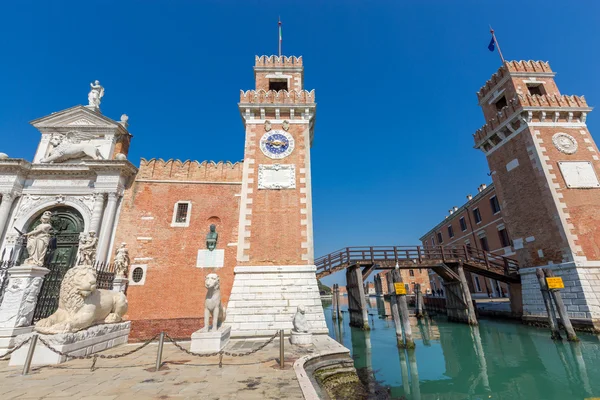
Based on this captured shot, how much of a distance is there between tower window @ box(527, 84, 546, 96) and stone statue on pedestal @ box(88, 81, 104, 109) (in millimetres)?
28464

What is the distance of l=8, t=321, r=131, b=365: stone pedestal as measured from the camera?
6508 mm

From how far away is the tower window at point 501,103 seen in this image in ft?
65.6

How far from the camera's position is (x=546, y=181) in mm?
15344

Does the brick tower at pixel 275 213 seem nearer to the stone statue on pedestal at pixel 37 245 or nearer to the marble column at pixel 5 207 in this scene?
the stone statue on pedestal at pixel 37 245

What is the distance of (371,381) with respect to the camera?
862 cm

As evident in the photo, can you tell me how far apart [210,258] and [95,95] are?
12834mm

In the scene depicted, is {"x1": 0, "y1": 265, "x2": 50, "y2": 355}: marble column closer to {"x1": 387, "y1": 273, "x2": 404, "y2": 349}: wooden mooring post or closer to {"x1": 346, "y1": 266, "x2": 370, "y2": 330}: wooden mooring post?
{"x1": 387, "y1": 273, "x2": 404, "y2": 349}: wooden mooring post

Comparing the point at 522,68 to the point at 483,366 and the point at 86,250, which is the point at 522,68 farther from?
the point at 86,250

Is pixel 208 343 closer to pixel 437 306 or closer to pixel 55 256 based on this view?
pixel 55 256

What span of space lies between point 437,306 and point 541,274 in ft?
54.3

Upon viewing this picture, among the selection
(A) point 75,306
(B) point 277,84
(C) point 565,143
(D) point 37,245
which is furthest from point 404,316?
(B) point 277,84

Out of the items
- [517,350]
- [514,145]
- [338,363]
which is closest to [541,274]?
[517,350]

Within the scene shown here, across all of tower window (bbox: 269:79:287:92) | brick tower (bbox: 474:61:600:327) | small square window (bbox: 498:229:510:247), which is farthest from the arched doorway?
small square window (bbox: 498:229:510:247)

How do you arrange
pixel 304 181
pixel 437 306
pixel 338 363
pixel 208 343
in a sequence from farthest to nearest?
1. pixel 437 306
2. pixel 304 181
3. pixel 208 343
4. pixel 338 363
